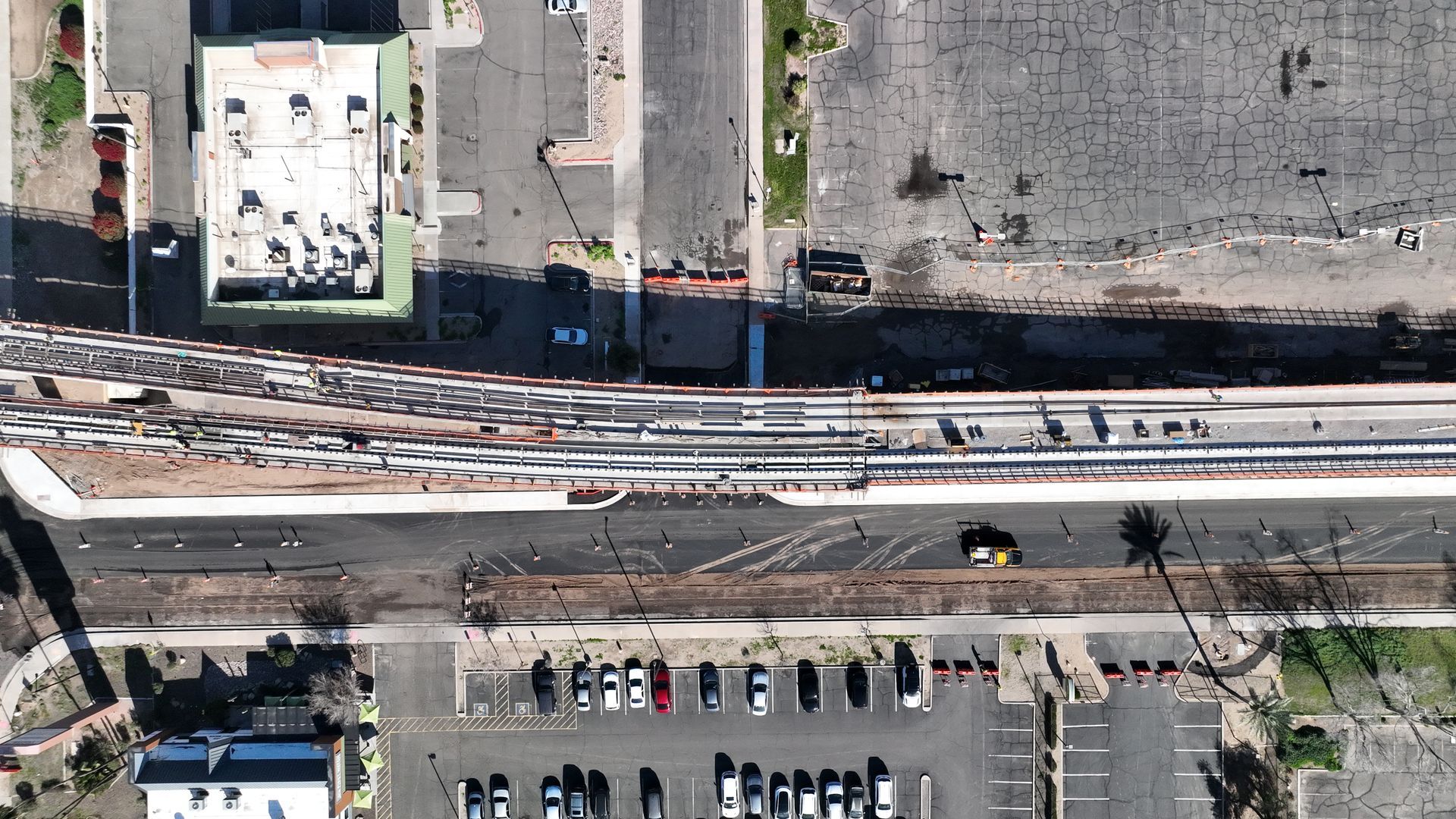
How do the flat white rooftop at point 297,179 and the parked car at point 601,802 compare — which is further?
the parked car at point 601,802

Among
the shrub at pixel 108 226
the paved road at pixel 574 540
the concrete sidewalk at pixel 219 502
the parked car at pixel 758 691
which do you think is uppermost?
the shrub at pixel 108 226

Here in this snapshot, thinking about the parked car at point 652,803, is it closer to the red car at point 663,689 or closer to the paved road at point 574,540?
the red car at point 663,689

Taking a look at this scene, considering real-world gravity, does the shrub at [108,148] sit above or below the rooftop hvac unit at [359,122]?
below

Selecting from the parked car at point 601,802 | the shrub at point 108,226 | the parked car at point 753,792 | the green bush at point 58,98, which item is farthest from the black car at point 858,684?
the green bush at point 58,98

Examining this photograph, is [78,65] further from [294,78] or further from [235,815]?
[235,815]

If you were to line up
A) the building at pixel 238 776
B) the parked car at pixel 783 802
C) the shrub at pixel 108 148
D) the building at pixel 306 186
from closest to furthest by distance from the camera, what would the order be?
the building at pixel 306 186 < the building at pixel 238 776 < the shrub at pixel 108 148 < the parked car at pixel 783 802

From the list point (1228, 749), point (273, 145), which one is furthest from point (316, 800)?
point (1228, 749)
